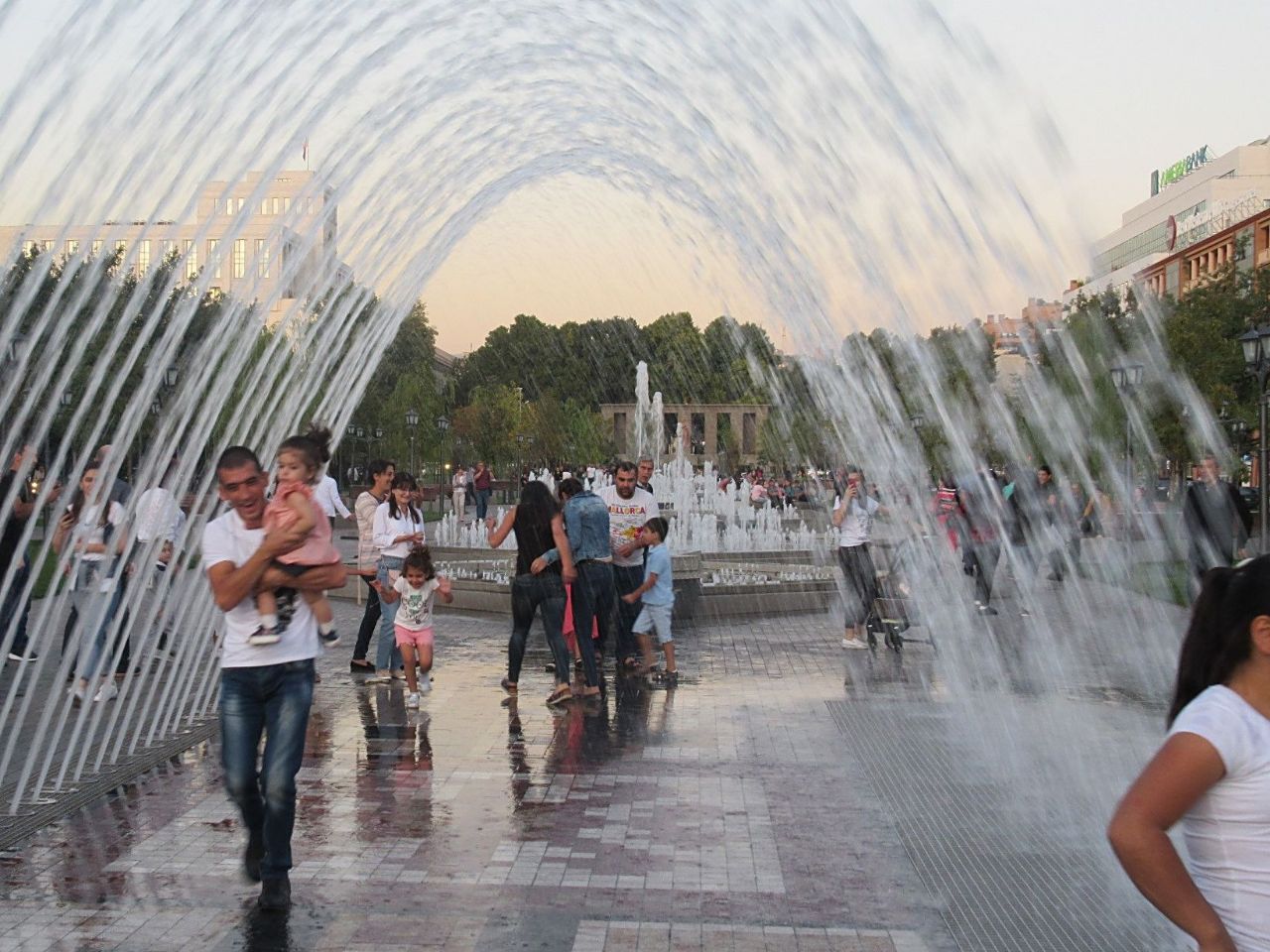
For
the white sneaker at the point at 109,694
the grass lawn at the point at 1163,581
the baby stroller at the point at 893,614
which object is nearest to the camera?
the white sneaker at the point at 109,694

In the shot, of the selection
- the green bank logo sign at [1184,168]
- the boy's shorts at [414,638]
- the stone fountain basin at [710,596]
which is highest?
the green bank logo sign at [1184,168]

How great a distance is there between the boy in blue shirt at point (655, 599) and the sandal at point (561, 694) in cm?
142

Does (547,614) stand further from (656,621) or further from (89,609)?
(89,609)

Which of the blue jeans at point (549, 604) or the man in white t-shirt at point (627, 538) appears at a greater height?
the man in white t-shirt at point (627, 538)

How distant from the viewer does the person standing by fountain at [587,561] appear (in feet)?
38.0

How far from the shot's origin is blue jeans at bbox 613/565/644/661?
12883 millimetres

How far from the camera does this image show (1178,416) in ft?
166

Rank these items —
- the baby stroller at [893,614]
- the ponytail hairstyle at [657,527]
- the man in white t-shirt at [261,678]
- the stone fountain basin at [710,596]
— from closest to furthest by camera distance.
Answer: the man in white t-shirt at [261,678], the ponytail hairstyle at [657,527], the baby stroller at [893,614], the stone fountain basin at [710,596]

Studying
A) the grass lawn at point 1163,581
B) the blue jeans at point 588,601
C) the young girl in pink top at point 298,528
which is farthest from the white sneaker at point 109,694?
the grass lawn at point 1163,581

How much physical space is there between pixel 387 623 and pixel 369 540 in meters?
0.89

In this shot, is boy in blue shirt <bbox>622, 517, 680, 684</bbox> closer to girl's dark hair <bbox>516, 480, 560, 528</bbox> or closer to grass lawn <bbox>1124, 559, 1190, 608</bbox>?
girl's dark hair <bbox>516, 480, 560, 528</bbox>

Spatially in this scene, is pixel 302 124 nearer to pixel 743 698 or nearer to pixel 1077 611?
pixel 743 698

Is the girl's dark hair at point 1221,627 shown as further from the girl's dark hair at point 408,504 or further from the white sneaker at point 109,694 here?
the girl's dark hair at point 408,504

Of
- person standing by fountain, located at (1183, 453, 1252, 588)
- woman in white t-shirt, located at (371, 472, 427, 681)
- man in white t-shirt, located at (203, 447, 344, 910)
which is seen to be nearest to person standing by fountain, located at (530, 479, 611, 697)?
woman in white t-shirt, located at (371, 472, 427, 681)
